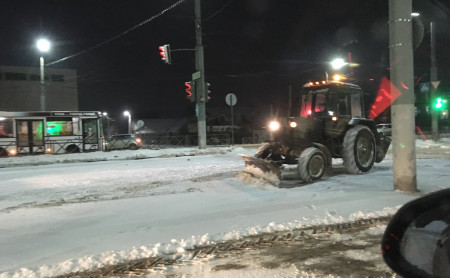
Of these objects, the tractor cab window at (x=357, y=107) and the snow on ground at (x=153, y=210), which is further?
the tractor cab window at (x=357, y=107)

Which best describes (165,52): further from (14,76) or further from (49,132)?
(14,76)

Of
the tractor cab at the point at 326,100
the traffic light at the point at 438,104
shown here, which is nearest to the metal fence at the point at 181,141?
the traffic light at the point at 438,104

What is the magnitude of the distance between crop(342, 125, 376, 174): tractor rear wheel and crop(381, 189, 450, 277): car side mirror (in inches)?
369

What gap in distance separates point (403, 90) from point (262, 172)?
3956 mm

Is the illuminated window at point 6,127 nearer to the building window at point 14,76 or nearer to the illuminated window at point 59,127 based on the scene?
the illuminated window at point 59,127

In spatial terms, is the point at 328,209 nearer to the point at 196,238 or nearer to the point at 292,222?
the point at 292,222

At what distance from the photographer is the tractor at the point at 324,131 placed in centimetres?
1104

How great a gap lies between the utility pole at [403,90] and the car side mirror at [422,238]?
676cm

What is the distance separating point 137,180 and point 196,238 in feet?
21.7

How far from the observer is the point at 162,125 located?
80.9 m

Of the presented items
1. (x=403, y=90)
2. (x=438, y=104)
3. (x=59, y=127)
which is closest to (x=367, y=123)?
(x=403, y=90)

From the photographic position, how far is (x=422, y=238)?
207cm

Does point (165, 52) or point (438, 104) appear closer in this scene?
point (165, 52)

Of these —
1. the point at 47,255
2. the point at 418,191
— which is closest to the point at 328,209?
the point at 418,191
